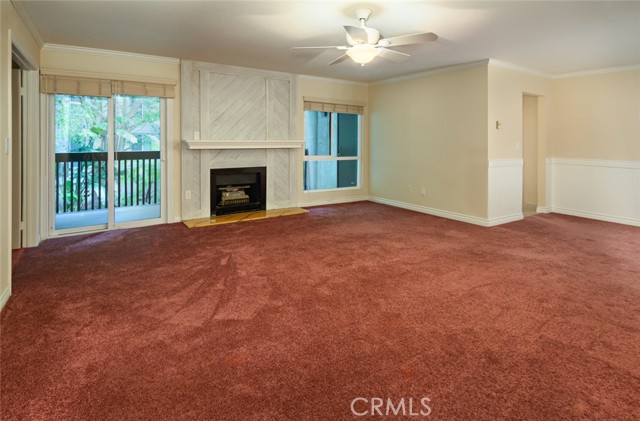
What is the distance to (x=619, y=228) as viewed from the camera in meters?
5.38

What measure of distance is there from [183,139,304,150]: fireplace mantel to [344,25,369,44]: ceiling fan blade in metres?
2.96

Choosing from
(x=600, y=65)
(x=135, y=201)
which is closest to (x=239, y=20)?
(x=135, y=201)

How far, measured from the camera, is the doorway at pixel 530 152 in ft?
22.2

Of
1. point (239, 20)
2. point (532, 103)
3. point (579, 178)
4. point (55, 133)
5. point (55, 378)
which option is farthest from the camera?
point (532, 103)

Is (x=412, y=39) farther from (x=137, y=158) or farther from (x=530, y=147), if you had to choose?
(x=530, y=147)

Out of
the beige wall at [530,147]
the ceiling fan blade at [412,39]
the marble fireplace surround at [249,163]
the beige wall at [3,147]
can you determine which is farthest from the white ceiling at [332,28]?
the beige wall at [530,147]

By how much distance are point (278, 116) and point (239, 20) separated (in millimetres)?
2790

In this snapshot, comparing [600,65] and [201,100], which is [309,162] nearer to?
[201,100]

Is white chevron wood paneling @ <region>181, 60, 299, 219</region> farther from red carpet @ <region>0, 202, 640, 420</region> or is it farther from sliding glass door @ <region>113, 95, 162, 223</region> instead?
red carpet @ <region>0, 202, 640, 420</region>

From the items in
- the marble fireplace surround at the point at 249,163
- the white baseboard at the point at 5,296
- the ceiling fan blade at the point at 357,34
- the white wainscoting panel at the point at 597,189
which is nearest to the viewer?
the white baseboard at the point at 5,296

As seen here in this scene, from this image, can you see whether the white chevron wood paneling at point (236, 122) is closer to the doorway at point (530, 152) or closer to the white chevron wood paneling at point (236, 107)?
the white chevron wood paneling at point (236, 107)

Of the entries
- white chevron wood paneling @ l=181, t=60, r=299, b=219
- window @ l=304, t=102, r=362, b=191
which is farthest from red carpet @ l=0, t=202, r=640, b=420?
window @ l=304, t=102, r=362, b=191

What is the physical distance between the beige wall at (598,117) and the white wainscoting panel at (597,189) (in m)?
0.14

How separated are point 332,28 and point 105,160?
3480 mm
